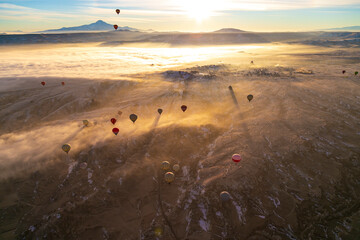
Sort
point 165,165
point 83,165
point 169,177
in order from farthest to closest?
point 83,165, point 165,165, point 169,177

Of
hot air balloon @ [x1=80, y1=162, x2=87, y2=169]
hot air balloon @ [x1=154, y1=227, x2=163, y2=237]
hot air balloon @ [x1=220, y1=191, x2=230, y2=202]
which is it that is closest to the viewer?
hot air balloon @ [x1=154, y1=227, x2=163, y2=237]


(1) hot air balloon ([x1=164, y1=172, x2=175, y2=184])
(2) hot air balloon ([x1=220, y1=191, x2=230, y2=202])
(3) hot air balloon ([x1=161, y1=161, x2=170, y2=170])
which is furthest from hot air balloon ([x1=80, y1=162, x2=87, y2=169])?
(2) hot air balloon ([x1=220, y1=191, x2=230, y2=202])

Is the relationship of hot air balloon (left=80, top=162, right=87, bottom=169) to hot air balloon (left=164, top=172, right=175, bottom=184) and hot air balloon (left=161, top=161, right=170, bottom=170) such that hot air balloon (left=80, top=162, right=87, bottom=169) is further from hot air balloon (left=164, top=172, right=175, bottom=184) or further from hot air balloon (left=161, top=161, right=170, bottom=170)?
hot air balloon (left=164, top=172, right=175, bottom=184)

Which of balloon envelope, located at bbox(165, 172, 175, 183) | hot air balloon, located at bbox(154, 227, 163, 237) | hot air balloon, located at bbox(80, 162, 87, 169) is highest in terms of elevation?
balloon envelope, located at bbox(165, 172, 175, 183)

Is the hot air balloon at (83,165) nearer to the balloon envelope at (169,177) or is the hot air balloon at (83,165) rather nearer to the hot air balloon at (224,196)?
the balloon envelope at (169,177)

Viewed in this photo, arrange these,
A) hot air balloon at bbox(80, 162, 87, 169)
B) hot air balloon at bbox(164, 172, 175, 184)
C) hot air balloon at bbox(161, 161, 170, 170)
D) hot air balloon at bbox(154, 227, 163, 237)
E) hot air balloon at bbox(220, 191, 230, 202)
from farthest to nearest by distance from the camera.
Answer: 1. hot air balloon at bbox(80, 162, 87, 169)
2. hot air balloon at bbox(161, 161, 170, 170)
3. hot air balloon at bbox(164, 172, 175, 184)
4. hot air balloon at bbox(220, 191, 230, 202)
5. hot air balloon at bbox(154, 227, 163, 237)

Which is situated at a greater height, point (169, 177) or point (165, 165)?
point (165, 165)

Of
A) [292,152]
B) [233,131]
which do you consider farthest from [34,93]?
[292,152]

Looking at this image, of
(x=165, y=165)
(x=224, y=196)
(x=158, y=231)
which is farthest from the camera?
(x=165, y=165)

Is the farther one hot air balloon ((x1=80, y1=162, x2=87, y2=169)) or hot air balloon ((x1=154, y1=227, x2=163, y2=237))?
hot air balloon ((x1=80, y1=162, x2=87, y2=169))

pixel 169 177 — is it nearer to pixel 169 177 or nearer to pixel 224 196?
pixel 169 177

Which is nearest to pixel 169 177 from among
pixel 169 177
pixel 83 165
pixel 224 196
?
pixel 169 177
